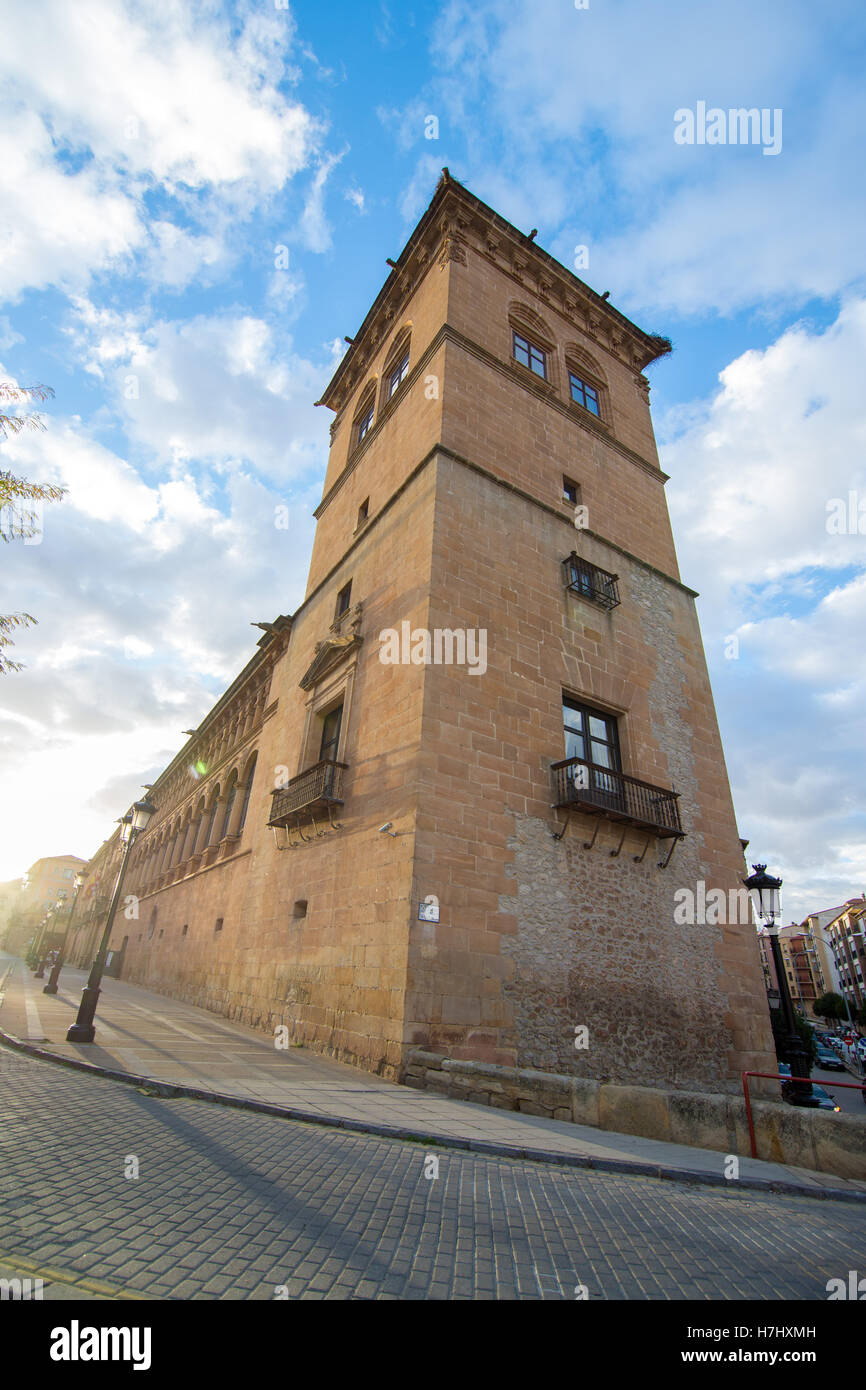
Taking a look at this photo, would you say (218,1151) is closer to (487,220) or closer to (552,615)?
(552,615)

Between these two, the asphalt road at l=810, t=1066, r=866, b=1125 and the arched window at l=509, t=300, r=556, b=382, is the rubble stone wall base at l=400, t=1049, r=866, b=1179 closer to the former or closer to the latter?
the arched window at l=509, t=300, r=556, b=382

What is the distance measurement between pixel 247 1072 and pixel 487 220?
2018cm

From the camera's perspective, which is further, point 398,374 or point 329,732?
point 398,374

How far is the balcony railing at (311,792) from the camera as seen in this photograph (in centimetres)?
1130

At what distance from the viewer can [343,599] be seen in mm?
15172

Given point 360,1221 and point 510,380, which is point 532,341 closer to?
point 510,380

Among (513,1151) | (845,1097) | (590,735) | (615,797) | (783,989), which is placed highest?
(590,735)

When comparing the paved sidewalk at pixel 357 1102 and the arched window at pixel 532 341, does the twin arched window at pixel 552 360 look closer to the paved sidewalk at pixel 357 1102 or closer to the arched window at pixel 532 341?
the arched window at pixel 532 341

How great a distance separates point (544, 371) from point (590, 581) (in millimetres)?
7239
